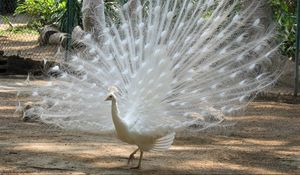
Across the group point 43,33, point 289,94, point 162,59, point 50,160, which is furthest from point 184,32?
point 43,33

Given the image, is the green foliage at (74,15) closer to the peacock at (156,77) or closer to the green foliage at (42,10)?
the green foliage at (42,10)

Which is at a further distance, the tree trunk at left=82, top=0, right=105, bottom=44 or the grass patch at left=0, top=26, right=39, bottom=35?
the grass patch at left=0, top=26, right=39, bottom=35

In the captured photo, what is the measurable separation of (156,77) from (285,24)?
861cm

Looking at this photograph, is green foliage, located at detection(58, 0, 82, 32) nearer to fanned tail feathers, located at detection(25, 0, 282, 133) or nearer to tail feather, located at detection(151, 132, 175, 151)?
fanned tail feathers, located at detection(25, 0, 282, 133)

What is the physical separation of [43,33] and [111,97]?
13998 mm

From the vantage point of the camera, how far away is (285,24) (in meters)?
14.7

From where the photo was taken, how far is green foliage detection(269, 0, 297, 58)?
14.2 meters

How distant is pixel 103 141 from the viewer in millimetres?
7816

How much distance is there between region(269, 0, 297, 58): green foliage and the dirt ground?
4.97 m

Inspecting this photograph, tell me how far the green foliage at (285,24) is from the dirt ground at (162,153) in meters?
4.97

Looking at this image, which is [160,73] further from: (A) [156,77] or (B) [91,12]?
(B) [91,12]

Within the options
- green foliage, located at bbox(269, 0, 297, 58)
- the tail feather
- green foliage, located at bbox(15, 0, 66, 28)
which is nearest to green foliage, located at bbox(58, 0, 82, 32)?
green foliage, located at bbox(15, 0, 66, 28)

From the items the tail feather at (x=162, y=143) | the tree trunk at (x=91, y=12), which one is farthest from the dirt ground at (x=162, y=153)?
the tree trunk at (x=91, y=12)

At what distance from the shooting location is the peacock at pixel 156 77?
21.3 feet
